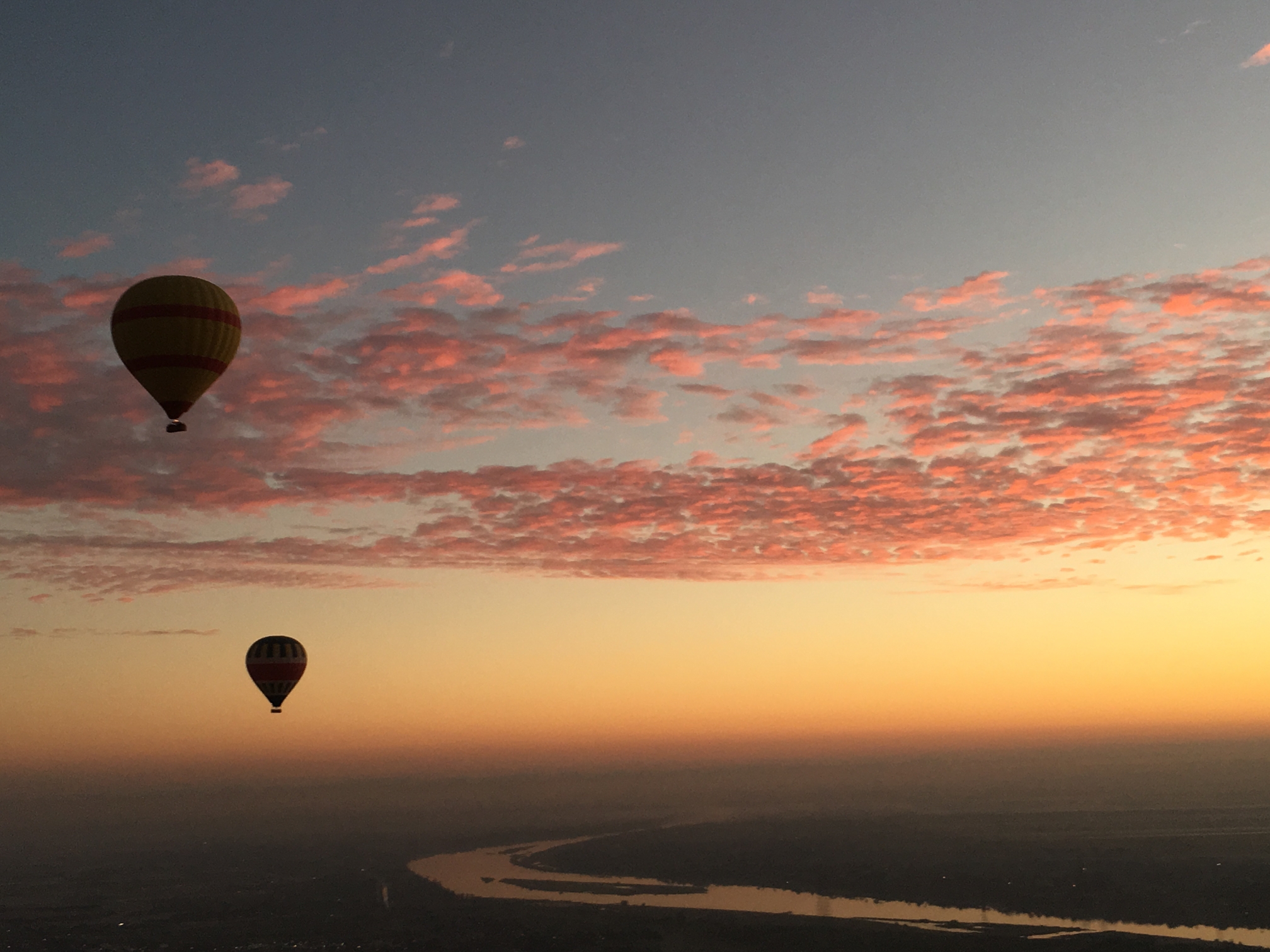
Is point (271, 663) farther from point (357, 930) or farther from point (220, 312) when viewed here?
point (357, 930)

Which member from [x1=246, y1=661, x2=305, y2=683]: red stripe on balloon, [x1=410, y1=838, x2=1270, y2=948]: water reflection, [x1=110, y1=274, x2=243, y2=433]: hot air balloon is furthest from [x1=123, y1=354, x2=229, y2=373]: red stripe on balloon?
[x1=410, y1=838, x2=1270, y2=948]: water reflection

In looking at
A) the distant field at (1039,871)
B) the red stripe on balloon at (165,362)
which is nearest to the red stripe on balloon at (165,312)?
the red stripe on balloon at (165,362)

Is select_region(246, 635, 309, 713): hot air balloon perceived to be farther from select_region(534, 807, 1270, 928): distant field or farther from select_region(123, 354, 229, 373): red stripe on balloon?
select_region(534, 807, 1270, 928): distant field

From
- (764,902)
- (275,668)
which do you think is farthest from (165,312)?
(764,902)

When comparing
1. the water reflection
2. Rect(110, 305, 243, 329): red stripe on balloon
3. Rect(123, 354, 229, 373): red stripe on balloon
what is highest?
Rect(110, 305, 243, 329): red stripe on balloon

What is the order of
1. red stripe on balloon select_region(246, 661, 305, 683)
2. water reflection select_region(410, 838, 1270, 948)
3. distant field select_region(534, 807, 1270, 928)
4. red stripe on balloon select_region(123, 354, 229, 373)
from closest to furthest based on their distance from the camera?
1. red stripe on balloon select_region(123, 354, 229, 373)
2. red stripe on balloon select_region(246, 661, 305, 683)
3. water reflection select_region(410, 838, 1270, 948)
4. distant field select_region(534, 807, 1270, 928)
